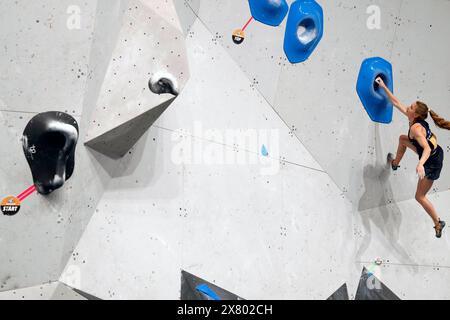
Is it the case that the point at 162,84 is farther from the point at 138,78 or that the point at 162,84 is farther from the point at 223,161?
the point at 223,161

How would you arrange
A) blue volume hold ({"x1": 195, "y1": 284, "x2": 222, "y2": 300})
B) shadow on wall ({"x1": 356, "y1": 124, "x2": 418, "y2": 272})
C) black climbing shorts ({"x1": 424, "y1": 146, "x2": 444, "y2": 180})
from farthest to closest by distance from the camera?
shadow on wall ({"x1": 356, "y1": 124, "x2": 418, "y2": 272}), black climbing shorts ({"x1": 424, "y1": 146, "x2": 444, "y2": 180}), blue volume hold ({"x1": 195, "y1": 284, "x2": 222, "y2": 300})

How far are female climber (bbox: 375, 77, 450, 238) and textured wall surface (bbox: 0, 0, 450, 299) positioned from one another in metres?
0.29

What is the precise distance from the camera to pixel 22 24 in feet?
11.4

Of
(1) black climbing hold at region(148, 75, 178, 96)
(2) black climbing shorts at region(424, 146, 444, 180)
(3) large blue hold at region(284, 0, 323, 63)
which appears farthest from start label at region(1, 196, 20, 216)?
(2) black climbing shorts at region(424, 146, 444, 180)

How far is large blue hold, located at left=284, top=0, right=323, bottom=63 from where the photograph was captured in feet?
15.1

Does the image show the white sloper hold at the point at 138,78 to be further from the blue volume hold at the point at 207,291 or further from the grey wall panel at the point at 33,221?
the blue volume hold at the point at 207,291

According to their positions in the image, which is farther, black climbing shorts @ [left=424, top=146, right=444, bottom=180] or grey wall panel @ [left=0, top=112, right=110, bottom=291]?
black climbing shorts @ [left=424, top=146, right=444, bottom=180]

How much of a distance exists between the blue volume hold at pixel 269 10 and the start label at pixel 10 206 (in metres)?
2.05

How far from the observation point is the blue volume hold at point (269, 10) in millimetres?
4473

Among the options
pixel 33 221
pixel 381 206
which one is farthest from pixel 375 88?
pixel 33 221

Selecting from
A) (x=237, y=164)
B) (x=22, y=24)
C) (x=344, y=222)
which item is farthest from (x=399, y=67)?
(x=22, y=24)

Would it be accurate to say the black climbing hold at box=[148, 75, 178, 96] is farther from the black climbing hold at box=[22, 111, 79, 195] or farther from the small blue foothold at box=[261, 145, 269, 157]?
the small blue foothold at box=[261, 145, 269, 157]

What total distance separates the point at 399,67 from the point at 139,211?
95.8 inches

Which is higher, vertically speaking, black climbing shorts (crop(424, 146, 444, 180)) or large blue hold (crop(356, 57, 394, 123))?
large blue hold (crop(356, 57, 394, 123))
